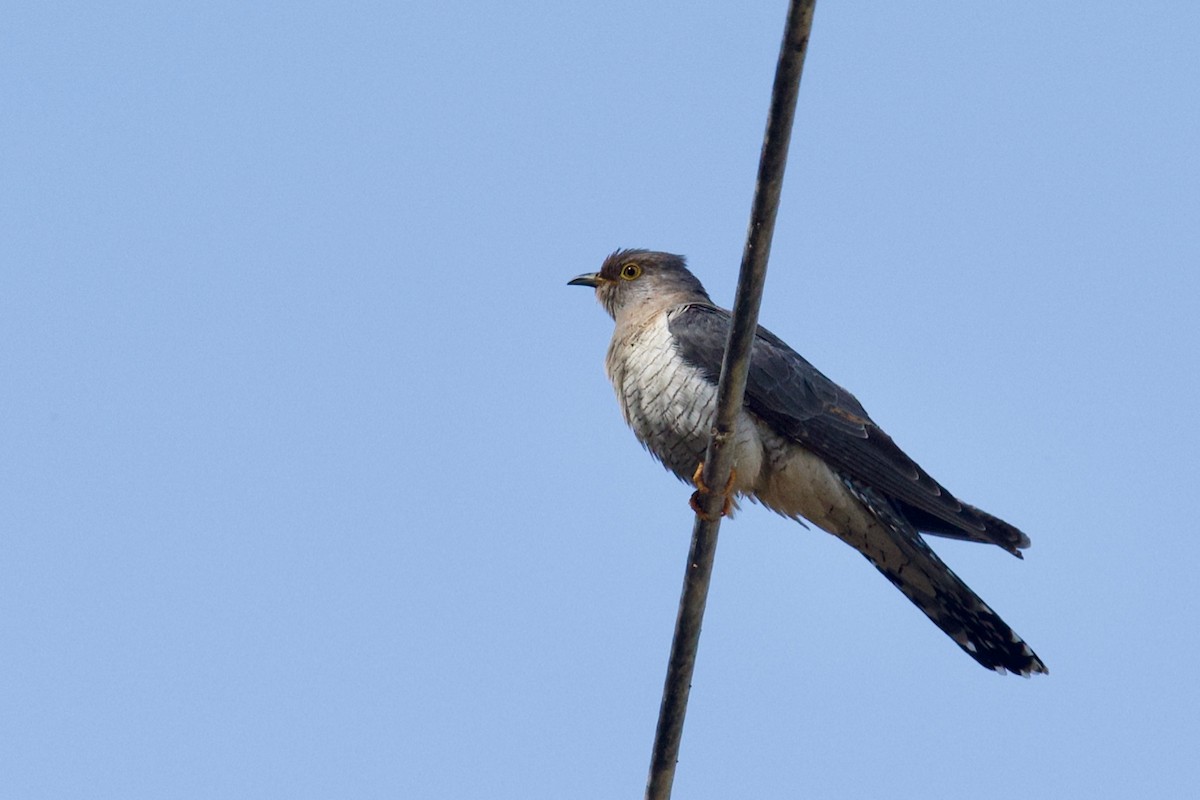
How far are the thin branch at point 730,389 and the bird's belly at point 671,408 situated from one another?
3.35ft

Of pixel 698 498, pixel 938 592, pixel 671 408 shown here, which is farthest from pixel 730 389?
pixel 938 592

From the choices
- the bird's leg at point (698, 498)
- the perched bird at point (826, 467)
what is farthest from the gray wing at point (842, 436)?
the bird's leg at point (698, 498)

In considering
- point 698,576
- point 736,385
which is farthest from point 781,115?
point 698,576

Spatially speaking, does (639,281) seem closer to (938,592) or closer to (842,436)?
(842,436)

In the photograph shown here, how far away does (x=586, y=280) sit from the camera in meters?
7.17

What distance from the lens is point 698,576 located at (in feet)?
13.5

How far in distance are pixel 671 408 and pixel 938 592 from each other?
4.07ft

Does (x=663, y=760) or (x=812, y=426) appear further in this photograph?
(x=812, y=426)

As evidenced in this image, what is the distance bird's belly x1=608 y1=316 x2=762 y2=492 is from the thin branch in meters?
1.02

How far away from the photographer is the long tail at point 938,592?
5.35 meters

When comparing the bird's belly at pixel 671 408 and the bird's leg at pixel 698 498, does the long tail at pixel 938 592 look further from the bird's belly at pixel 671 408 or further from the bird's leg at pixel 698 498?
the bird's leg at pixel 698 498

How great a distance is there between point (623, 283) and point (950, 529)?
7.23 ft

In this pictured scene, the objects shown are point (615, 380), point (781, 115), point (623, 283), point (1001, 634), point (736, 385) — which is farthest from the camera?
point (623, 283)

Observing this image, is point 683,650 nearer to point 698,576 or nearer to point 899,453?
point 698,576
